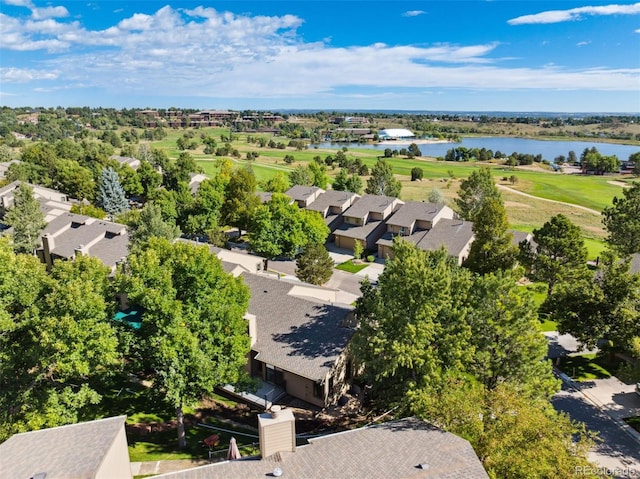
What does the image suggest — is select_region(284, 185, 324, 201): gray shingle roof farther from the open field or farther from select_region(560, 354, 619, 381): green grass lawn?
select_region(560, 354, 619, 381): green grass lawn

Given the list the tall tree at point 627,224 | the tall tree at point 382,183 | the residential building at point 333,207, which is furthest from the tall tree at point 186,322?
the tall tree at point 382,183

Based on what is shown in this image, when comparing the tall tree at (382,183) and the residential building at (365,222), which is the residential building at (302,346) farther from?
the tall tree at (382,183)

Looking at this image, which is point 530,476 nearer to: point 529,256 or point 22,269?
point 22,269

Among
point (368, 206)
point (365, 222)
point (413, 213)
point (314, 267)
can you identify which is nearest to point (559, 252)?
point (314, 267)

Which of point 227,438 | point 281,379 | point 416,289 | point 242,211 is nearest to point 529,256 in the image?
point 416,289

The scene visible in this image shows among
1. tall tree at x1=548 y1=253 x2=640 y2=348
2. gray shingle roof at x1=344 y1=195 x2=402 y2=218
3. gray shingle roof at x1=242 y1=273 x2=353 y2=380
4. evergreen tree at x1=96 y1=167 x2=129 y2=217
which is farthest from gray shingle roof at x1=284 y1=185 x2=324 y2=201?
tall tree at x1=548 y1=253 x2=640 y2=348

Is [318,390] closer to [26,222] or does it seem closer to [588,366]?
[588,366]

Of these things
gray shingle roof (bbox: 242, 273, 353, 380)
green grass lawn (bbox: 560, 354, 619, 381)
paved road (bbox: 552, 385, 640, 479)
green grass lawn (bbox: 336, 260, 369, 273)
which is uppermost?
gray shingle roof (bbox: 242, 273, 353, 380)
